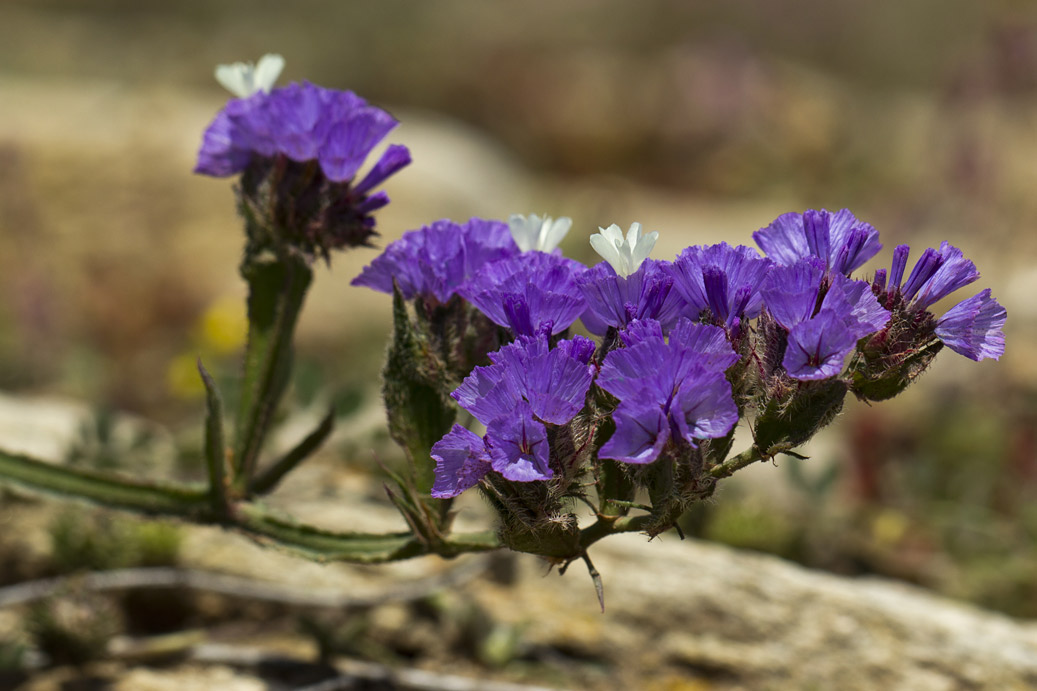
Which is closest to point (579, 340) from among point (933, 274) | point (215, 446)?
point (933, 274)

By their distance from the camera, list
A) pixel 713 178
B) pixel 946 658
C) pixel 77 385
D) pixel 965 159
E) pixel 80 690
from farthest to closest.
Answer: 1. pixel 713 178
2. pixel 965 159
3. pixel 77 385
4. pixel 946 658
5. pixel 80 690

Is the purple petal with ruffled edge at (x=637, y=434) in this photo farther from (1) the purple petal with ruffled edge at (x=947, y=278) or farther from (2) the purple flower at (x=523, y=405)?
(1) the purple petal with ruffled edge at (x=947, y=278)

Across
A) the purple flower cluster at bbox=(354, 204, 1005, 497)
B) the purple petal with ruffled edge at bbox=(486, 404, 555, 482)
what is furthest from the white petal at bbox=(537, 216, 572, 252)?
the purple petal with ruffled edge at bbox=(486, 404, 555, 482)

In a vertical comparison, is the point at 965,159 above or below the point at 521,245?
above

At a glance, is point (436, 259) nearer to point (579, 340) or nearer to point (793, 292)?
point (579, 340)

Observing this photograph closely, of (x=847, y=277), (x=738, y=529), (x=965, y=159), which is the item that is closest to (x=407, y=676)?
(x=738, y=529)

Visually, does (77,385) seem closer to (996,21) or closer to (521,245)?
(521,245)

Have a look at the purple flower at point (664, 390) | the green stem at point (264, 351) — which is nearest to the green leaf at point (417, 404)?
the green stem at point (264, 351)

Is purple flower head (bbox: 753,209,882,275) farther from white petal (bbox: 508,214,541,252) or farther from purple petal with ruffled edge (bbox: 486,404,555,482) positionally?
purple petal with ruffled edge (bbox: 486,404,555,482)
